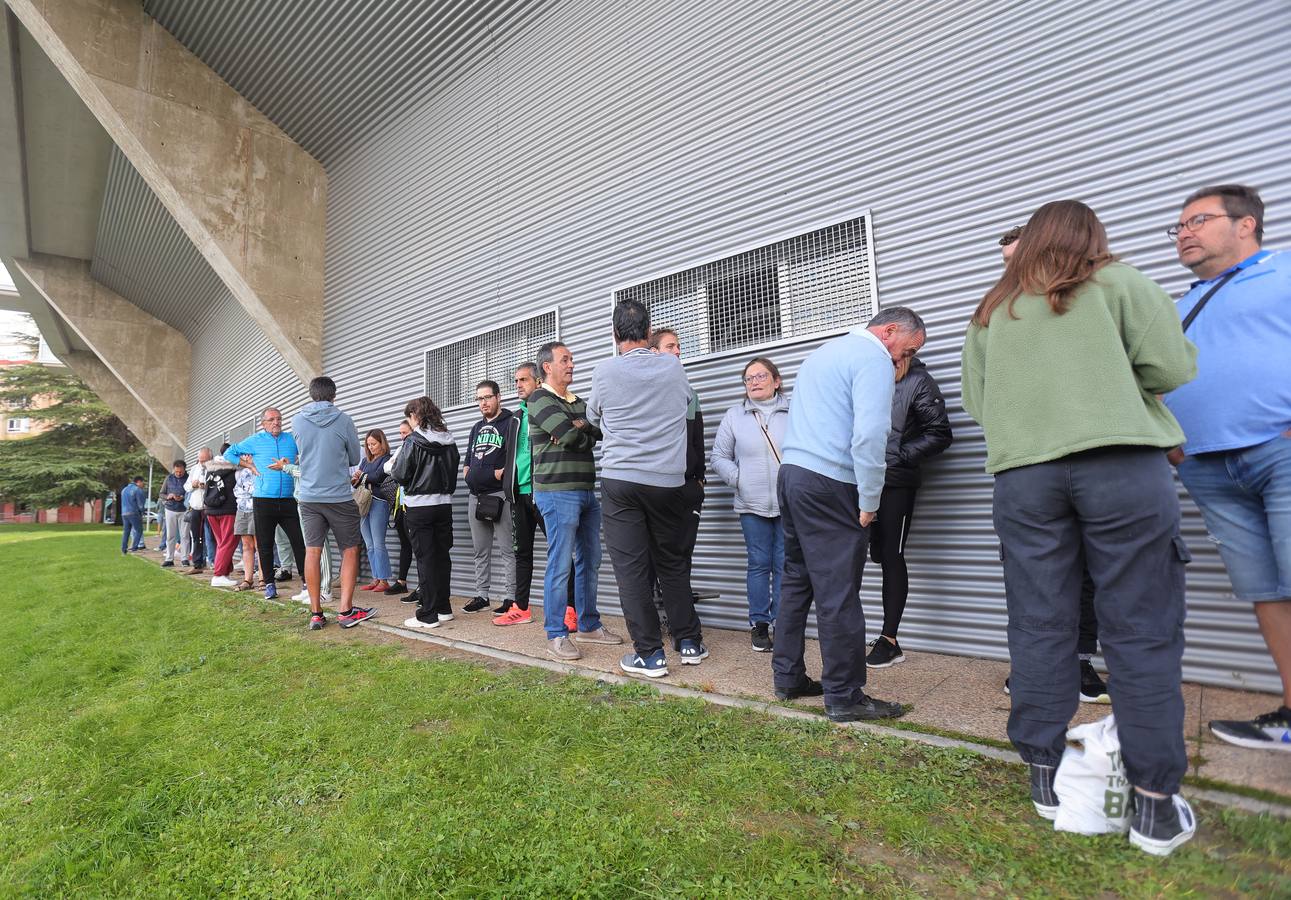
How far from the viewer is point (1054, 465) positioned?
2059 millimetres

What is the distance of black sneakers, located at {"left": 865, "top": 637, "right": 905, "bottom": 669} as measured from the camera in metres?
3.77

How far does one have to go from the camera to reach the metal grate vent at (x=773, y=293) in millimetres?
4508

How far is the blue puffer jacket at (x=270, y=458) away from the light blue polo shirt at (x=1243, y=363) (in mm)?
6553

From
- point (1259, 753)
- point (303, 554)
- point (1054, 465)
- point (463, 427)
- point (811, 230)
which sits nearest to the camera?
point (1054, 465)

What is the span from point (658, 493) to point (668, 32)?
435 centimetres

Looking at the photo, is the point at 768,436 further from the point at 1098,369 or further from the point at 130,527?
the point at 130,527

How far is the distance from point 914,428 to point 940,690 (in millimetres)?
1394

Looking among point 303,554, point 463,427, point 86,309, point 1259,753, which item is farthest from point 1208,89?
point 86,309

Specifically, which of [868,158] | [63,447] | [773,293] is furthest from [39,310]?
[868,158]

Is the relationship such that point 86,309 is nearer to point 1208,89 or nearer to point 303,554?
point 303,554

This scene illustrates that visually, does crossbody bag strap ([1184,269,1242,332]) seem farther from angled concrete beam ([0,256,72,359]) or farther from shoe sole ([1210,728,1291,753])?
angled concrete beam ([0,256,72,359])

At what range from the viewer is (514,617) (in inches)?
219

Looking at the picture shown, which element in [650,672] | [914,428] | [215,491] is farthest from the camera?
[215,491]

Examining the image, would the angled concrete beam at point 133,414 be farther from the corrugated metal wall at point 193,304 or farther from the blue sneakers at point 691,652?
the blue sneakers at point 691,652
